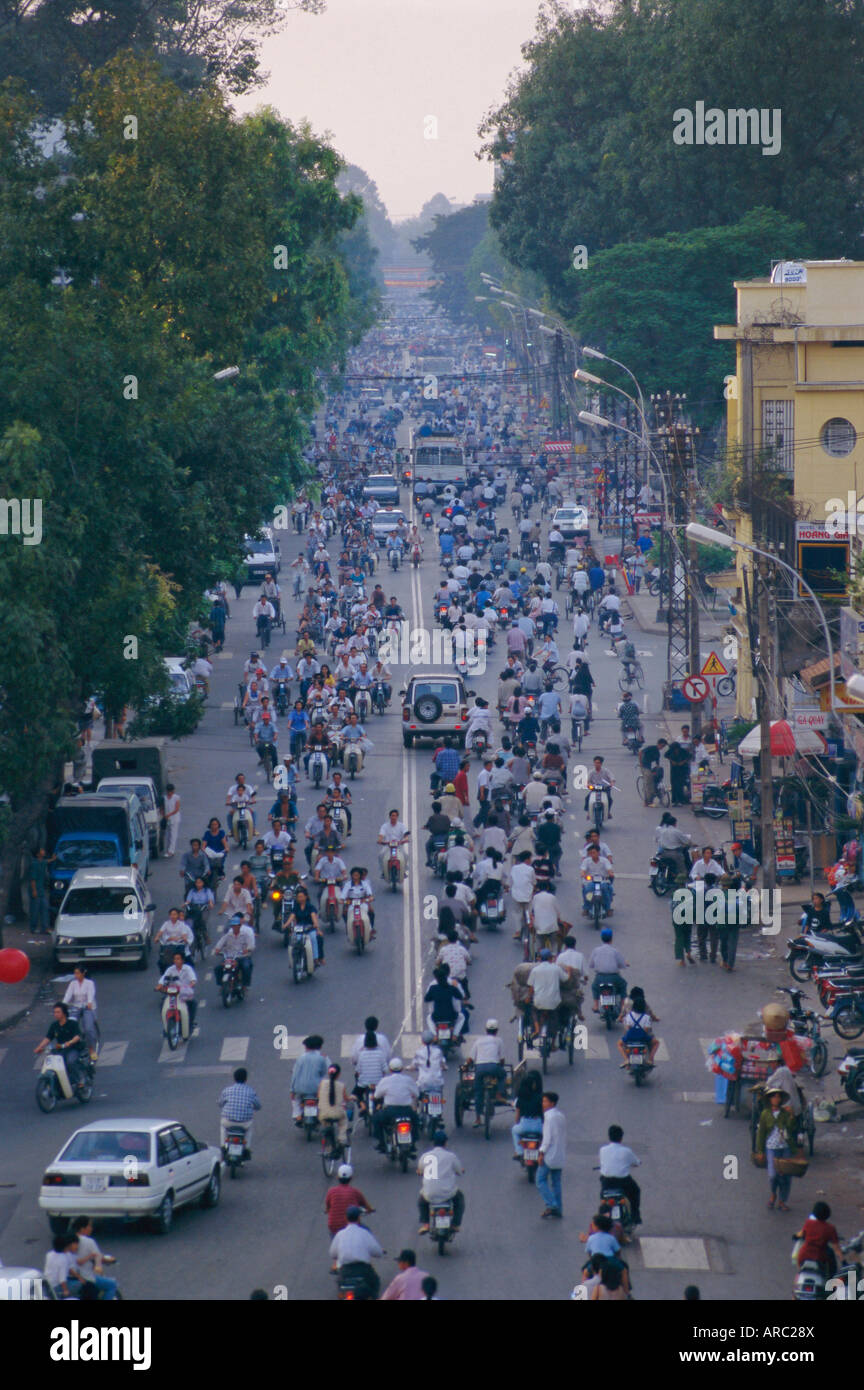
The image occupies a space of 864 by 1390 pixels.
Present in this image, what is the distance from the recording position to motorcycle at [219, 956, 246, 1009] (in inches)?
971

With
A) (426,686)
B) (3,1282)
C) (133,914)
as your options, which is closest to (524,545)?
(426,686)

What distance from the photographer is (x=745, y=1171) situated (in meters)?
18.9

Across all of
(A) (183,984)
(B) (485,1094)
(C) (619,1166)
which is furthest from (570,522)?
(C) (619,1166)

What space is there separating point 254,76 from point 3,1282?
46.5 meters

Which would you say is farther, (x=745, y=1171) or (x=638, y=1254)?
(x=745, y=1171)

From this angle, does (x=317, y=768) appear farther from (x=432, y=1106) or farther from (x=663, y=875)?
(x=432, y=1106)

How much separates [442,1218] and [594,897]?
449 inches

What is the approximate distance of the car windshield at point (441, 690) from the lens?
39781mm

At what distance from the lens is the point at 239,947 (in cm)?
2475

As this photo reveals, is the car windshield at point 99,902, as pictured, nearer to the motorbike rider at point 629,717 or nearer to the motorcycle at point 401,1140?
the motorcycle at point 401,1140

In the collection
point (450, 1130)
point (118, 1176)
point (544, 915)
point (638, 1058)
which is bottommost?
point (450, 1130)

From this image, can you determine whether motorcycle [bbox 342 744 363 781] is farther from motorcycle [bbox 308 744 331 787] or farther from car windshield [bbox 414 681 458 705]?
car windshield [bbox 414 681 458 705]

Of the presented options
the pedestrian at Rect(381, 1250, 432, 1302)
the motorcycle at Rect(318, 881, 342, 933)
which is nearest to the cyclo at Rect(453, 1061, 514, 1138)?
the pedestrian at Rect(381, 1250, 432, 1302)
